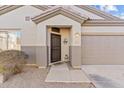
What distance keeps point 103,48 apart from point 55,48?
11.8ft

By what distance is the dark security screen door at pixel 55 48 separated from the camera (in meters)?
14.9

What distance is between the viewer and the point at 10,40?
48.9 feet

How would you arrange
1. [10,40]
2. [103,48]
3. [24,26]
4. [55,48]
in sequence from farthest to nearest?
1. [55,48]
2. [10,40]
3. [24,26]
4. [103,48]

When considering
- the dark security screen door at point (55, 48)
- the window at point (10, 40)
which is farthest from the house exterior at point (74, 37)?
the window at point (10, 40)

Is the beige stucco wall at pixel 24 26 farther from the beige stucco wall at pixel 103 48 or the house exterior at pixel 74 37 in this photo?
the beige stucco wall at pixel 103 48

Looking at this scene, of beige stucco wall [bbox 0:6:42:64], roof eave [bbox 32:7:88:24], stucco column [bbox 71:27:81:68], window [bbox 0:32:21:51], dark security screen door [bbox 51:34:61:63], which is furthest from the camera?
dark security screen door [bbox 51:34:61:63]

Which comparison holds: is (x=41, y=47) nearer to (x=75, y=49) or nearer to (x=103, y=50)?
(x=75, y=49)

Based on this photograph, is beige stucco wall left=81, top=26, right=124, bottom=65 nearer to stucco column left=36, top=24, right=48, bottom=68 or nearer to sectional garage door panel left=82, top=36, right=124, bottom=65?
sectional garage door panel left=82, top=36, right=124, bottom=65

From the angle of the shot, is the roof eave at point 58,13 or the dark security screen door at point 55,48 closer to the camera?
the roof eave at point 58,13

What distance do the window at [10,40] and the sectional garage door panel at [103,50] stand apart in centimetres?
481

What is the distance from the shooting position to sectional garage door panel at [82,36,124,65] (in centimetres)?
1446

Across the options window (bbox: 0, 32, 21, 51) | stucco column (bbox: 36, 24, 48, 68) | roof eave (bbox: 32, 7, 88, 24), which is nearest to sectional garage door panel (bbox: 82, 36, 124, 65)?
roof eave (bbox: 32, 7, 88, 24)

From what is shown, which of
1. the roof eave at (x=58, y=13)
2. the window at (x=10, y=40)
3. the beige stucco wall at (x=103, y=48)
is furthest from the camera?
the window at (x=10, y=40)

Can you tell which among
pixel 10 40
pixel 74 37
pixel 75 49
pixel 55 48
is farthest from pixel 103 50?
pixel 10 40
